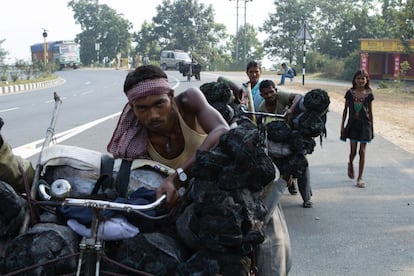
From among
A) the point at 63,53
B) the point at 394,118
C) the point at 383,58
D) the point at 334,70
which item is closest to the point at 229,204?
the point at 394,118

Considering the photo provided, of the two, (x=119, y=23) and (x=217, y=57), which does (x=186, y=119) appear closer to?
(x=217, y=57)

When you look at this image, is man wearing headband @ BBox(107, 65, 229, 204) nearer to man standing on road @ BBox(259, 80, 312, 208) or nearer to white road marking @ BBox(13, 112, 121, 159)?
man standing on road @ BBox(259, 80, 312, 208)

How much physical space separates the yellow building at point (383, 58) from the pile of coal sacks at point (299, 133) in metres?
38.9

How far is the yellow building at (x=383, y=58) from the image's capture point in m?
43.8

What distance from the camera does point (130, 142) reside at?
9.73 feet

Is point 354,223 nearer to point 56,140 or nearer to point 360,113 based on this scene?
point 360,113

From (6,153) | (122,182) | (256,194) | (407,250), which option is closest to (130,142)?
(122,182)

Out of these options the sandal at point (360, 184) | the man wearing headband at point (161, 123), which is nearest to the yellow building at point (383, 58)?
the sandal at point (360, 184)

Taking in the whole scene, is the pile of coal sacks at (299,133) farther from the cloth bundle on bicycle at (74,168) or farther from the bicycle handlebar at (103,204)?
the bicycle handlebar at (103,204)

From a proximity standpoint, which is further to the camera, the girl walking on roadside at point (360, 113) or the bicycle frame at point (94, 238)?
the girl walking on roadside at point (360, 113)

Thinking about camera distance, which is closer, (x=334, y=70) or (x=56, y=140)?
(x=56, y=140)

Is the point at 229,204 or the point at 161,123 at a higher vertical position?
the point at 161,123

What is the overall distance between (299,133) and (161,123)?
121 inches

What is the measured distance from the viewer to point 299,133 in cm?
573
